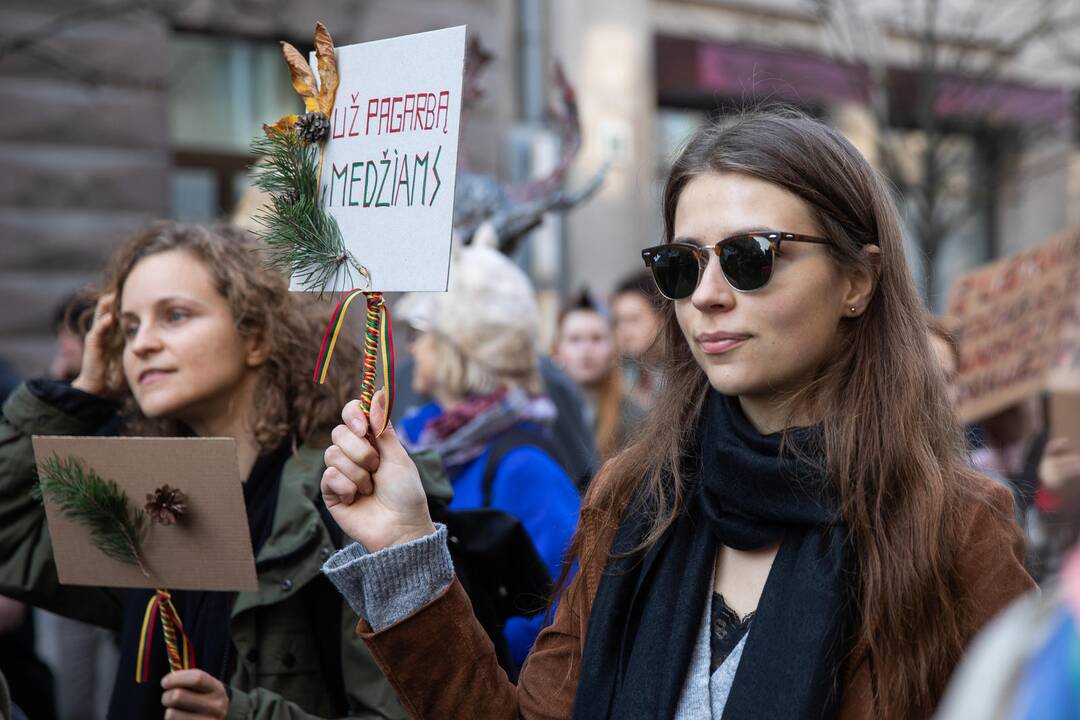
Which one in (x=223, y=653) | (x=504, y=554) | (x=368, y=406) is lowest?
(x=223, y=653)

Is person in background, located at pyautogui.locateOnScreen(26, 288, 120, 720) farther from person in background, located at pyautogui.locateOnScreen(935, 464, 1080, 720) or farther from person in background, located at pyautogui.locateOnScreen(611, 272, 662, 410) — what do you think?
person in background, located at pyautogui.locateOnScreen(935, 464, 1080, 720)

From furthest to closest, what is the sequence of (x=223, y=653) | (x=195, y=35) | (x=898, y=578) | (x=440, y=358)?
(x=195, y=35), (x=440, y=358), (x=223, y=653), (x=898, y=578)

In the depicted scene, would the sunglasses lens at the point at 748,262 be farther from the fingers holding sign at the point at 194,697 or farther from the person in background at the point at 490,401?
the person in background at the point at 490,401

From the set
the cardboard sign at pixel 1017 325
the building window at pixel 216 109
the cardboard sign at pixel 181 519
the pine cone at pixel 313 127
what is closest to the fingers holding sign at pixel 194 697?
the cardboard sign at pixel 181 519

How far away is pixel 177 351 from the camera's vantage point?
261cm

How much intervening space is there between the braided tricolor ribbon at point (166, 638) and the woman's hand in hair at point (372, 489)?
2.15ft

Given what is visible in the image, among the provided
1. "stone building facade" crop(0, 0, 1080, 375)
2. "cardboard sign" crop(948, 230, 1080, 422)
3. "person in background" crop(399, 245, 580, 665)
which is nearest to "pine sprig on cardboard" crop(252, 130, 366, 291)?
"person in background" crop(399, 245, 580, 665)

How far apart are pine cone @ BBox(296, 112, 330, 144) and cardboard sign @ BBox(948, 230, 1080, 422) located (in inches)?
119

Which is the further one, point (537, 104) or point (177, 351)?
point (537, 104)

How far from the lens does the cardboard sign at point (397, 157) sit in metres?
1.94

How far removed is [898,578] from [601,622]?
1.61ft

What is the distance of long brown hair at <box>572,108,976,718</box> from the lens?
173 centimetres

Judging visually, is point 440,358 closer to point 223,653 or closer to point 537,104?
point 223,653

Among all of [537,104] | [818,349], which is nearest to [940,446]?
[818,349]
